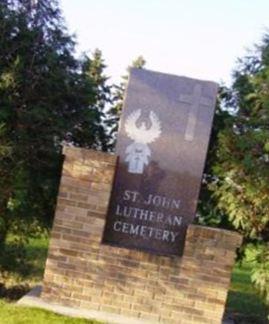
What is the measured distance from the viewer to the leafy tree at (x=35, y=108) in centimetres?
690

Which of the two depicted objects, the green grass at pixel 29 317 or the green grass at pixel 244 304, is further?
the green grass at pixel 244 304

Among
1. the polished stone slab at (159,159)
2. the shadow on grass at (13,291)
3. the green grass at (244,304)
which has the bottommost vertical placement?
the shadow on grass at (13,291)

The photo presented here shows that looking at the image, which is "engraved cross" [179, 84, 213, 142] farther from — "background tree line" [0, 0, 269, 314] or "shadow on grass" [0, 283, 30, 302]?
"shadow on grass" [0, 283, 30, 302]

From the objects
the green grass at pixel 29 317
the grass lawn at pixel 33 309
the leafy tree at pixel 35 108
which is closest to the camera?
the green grass at pixel 29 317

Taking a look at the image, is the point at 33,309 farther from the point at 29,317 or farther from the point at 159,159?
the point at 159,159

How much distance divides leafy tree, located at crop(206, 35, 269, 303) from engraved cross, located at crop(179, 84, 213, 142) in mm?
420

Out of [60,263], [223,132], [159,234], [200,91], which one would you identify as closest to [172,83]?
[200,91]

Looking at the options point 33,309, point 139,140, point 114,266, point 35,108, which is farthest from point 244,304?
point 35,108

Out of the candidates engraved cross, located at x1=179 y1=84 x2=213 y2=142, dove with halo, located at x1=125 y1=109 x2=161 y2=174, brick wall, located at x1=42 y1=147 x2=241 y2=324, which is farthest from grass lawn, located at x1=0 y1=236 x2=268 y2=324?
engraved cross, located at x1=179 y1=84 x2=213 y2=142

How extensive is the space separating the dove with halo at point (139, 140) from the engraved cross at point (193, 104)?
0.34 metres

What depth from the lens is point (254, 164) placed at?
6.51 metres

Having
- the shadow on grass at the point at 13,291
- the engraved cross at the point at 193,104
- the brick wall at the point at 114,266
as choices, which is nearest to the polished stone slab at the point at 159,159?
the engraved cross at the point at 193,104

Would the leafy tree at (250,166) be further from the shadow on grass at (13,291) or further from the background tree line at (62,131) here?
the shadow on grass at (13,291)

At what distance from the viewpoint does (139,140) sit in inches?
261
